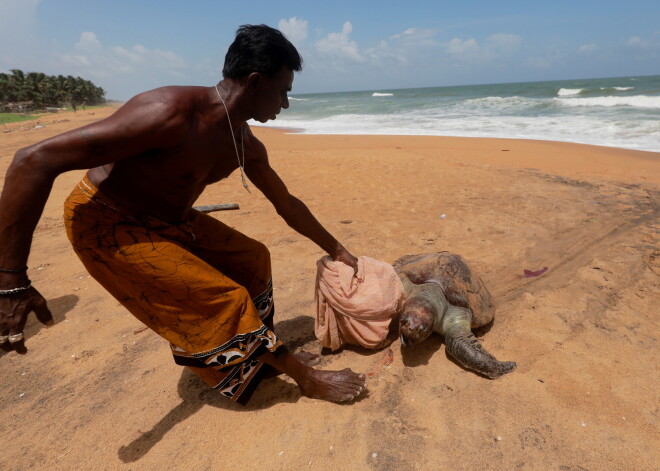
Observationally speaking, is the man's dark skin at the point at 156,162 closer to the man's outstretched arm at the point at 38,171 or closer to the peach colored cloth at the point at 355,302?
the man's outstretched arm at the point at 38,171

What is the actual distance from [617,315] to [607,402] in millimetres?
922

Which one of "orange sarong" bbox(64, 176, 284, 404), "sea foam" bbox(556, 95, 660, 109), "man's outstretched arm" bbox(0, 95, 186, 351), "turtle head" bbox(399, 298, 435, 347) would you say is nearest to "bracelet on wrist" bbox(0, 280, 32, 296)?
"man's outstretched arm" bbox(0, 95, 186, 351)

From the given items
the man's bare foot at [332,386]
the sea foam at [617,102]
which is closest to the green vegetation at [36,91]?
the sea foam at [617,102]

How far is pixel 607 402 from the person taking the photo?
184 centimetres

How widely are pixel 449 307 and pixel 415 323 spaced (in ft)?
1.50

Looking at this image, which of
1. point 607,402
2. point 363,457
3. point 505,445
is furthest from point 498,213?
point 363,457

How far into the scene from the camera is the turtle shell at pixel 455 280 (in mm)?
2479

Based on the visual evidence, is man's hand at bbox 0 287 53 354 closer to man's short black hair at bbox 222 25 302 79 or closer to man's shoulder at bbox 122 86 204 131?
man's shoulder at bbox 122 86 204 131

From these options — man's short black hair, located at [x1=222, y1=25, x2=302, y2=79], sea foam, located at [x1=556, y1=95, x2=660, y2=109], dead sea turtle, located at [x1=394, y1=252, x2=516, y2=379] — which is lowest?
dead sea turtle, located at [x1=394, y1=252, x2=516, y2=379]

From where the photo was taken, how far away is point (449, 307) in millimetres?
2480

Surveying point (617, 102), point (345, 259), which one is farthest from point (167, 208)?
point (617, 102)

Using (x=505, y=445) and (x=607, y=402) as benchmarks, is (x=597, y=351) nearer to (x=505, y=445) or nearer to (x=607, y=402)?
(x=607, y=402)

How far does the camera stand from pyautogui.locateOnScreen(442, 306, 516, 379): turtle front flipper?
2039 millimetres

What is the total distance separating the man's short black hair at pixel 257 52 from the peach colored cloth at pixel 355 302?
3.83 ft
